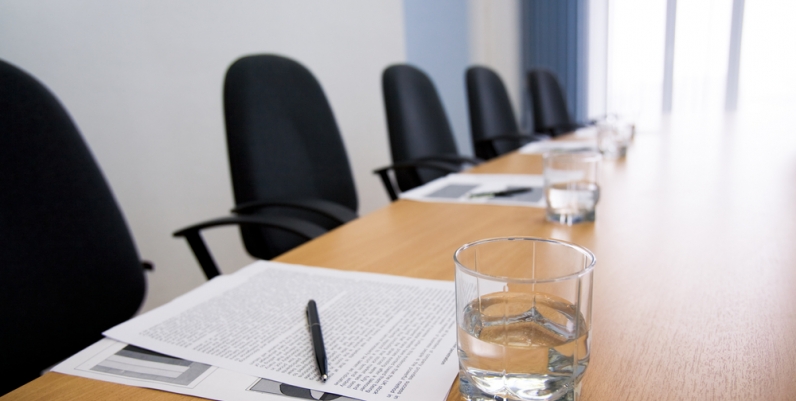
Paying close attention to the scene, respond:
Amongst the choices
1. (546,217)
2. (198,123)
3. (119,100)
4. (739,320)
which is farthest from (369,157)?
(739,320)

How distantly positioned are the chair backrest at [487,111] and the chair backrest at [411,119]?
1.06ft

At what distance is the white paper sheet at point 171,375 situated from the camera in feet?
1.36

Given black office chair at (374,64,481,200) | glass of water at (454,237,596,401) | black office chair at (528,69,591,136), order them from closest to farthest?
glass of water at (454,237,596,401) < black office chair at (374,64,481,200) < black office chair at (528,69,591,136)

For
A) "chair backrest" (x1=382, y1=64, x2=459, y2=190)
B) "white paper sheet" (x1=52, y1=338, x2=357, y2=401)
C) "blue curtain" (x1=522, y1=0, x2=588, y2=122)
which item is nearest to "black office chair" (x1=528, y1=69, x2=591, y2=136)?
"chair backrest" (x1=382, y1=64, x2=459, y2=190)

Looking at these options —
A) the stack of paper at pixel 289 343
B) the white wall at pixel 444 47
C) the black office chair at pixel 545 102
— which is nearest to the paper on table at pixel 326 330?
the stack of paper at pixel 289 343

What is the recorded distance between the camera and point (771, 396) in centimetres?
38

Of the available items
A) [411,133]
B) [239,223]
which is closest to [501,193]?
[239,223]

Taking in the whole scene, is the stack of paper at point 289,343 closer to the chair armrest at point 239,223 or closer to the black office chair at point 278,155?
the chair armrest at point 239,223

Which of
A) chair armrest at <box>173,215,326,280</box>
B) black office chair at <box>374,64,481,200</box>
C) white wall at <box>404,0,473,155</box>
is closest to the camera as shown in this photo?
chair armrest at <box>173,215,326,280</box>

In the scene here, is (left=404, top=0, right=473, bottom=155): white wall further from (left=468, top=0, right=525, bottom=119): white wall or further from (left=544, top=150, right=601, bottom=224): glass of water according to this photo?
(left=544, top=150, right=601, bottom=224): glass of water

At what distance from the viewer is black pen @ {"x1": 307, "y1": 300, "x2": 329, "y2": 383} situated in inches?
17.0

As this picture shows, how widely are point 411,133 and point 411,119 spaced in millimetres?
53

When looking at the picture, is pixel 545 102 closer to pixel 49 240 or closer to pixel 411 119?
pixel 411 119

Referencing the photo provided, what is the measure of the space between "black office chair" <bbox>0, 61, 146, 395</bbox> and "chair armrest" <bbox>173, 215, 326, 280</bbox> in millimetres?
117
